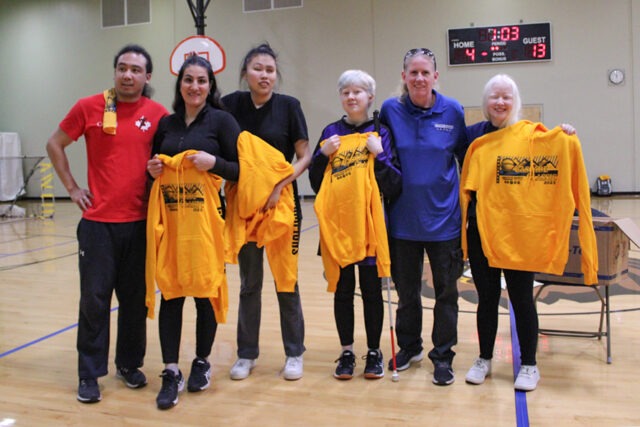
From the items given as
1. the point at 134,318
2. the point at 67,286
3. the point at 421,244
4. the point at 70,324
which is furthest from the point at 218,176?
the point at 67,286

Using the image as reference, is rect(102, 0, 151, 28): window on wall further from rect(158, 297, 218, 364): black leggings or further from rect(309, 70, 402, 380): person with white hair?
rect(158, 297, 218, 364): black leggings

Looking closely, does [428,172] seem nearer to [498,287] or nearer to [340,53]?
[498,287]

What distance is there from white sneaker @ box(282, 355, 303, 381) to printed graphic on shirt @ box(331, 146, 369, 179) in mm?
936

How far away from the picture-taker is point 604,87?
1072cm

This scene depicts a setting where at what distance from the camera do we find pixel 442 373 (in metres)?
2.62

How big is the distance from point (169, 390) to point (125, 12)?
12277 mm

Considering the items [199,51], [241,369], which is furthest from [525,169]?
[199,51]

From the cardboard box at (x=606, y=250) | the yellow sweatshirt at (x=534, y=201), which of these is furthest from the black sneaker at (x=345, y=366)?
the cardboard box at (x=606, y=250)

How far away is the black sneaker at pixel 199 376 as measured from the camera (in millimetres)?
2609

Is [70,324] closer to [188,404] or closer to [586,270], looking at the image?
[188,404]

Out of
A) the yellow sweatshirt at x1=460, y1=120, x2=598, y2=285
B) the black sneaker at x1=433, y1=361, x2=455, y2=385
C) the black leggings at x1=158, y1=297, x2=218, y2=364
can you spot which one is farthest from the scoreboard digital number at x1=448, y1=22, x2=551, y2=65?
the black leggings at x1=158, y1=297, x2=218, y2=364

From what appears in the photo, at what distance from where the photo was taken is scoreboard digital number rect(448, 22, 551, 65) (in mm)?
10719

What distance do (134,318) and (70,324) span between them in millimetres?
1351

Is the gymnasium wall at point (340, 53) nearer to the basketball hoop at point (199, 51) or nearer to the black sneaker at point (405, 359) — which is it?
the basketball hoop at point (199, 51)
